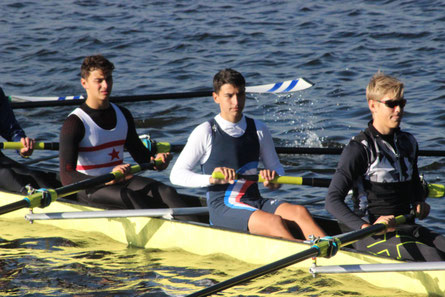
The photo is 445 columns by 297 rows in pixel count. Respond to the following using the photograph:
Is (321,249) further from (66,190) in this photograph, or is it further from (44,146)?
(44,146)

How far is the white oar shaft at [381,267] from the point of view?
4406 millimetres

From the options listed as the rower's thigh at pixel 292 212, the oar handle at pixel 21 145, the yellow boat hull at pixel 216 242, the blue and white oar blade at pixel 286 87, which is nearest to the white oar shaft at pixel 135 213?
the yellow boat hull at pixel 216 242

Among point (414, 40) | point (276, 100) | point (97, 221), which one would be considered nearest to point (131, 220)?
point (97, 221)

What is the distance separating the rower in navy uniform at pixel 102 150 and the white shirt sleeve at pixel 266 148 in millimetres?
932

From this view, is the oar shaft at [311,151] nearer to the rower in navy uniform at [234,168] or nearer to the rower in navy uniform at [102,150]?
the rower in navy uniform at [102,150]

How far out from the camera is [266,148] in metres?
5.56

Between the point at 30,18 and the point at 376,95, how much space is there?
50.7 ft

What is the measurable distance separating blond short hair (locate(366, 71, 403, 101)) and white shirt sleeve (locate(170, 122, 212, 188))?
123 cm

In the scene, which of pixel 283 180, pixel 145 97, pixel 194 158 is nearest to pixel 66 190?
pixel 194 158

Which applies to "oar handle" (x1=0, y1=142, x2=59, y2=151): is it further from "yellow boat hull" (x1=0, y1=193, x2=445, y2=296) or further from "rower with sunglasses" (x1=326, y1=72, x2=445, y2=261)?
"rower with sunglasses" (x1=326, y1=72, x2=445, y2=261)

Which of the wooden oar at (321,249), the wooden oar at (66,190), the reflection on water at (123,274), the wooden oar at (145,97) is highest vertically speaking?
the wooden oar at (145,97)

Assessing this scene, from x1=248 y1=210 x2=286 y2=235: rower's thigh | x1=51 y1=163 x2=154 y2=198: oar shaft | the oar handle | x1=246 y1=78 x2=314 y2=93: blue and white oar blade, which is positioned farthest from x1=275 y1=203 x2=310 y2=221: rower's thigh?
x1=246 y1=78 x2=314 y2=93: blue and white oar blade

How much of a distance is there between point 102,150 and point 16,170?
1.23 m

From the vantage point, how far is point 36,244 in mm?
6527
